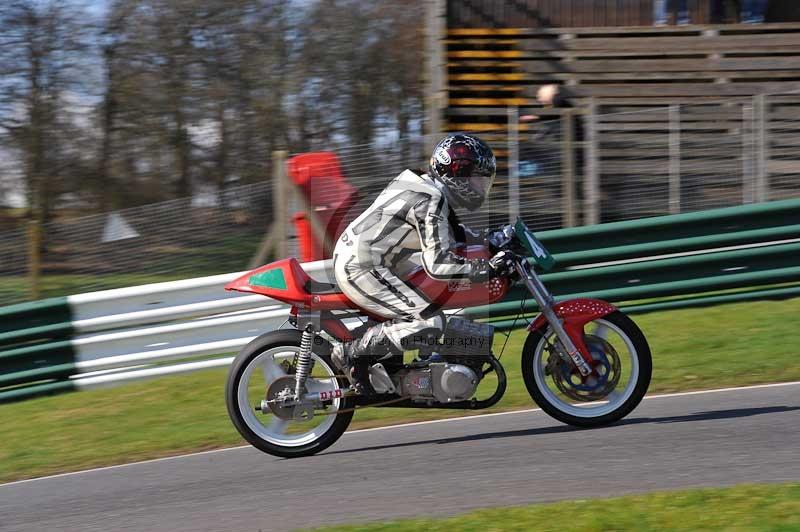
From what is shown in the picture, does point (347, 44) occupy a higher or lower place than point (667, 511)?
higher

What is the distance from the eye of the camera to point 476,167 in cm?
654

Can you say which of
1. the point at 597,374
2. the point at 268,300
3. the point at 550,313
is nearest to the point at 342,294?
the point at 550,313

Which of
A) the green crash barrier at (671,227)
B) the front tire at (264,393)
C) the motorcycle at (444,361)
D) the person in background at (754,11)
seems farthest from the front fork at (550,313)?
the person in background at (754,11)

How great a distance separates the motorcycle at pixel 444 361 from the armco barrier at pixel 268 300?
323 cm

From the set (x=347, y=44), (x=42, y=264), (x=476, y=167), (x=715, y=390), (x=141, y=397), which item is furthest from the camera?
(x=347, y=44)

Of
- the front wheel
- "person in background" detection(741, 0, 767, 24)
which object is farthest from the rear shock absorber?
"person in background" detection(741, 0, 767, 24)

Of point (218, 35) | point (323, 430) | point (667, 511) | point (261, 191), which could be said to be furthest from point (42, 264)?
point (218, 35)

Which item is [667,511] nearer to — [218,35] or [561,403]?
[561,403]

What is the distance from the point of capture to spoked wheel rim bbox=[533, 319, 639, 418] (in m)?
6.50

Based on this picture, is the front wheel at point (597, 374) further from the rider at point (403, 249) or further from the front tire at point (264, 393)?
the front tire at point (264, 393)

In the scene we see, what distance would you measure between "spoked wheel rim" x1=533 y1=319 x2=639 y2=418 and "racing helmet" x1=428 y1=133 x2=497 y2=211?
92 cm

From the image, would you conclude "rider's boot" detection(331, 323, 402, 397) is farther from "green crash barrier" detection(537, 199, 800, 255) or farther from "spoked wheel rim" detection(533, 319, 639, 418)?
"green crash barrier" detection(537, 199, 800, 255)

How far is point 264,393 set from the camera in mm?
6699

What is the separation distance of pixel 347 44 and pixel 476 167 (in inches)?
605
